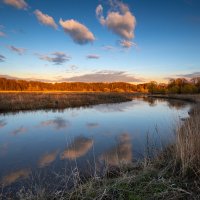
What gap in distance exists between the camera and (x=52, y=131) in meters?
11.6

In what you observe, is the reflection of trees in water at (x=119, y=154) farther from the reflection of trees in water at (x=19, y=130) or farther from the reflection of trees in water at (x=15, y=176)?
the reflection of trees in water at (x=19, y=130)

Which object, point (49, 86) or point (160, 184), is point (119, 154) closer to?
point (160, 184)

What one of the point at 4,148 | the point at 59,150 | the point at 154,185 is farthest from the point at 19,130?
the point at 154,185

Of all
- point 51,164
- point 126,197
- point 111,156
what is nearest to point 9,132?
point 51,164

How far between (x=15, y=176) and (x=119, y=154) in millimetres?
3246

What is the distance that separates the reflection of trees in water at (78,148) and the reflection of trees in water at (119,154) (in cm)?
84

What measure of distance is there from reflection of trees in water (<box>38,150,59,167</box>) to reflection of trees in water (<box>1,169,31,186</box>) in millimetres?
560

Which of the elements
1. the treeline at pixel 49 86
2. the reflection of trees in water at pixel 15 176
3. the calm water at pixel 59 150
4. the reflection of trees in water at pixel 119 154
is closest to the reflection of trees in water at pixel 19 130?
the calm water at pixel 59 150

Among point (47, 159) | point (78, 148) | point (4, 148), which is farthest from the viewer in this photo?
point (4, 148)

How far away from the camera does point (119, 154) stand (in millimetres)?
7113

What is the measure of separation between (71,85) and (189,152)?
460 feet

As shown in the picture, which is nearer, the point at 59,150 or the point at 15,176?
the point at 15,176

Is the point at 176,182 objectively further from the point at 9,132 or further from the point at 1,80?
the point at 1,80

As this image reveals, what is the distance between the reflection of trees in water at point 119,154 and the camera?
20.8ft
